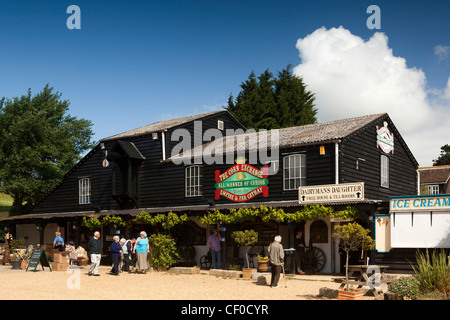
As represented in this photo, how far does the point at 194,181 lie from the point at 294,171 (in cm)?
557

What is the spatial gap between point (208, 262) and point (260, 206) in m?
4.54

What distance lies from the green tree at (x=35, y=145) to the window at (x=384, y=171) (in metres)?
26.8

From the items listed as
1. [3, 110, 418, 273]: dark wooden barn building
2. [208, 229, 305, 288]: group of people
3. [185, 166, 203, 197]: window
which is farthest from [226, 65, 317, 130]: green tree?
[208, 229, 305, 288]: group of people

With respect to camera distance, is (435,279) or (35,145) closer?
(435,279)

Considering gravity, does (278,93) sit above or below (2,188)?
above

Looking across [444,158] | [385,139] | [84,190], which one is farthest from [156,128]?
[444,158]

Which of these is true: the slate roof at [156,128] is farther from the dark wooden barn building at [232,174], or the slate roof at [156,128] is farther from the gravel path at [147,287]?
the gravel path at [147,287]

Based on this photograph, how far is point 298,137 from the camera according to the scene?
22844 millimetres

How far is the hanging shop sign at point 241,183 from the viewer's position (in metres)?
22.7

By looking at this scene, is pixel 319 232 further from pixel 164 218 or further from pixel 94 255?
pixel 94 255

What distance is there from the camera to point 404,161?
26672 mm

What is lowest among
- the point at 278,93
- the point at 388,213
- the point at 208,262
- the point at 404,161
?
the point at 208,262
